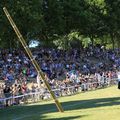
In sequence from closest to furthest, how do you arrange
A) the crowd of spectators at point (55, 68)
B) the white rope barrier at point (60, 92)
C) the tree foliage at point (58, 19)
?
the white rope barrier at point (60, 92), the crowd of spectators at point (55, 68), the tree foliage at point (58, 19)

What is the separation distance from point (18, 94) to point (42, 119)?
11679mm

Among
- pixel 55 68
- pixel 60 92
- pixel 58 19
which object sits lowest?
pixel 60 92

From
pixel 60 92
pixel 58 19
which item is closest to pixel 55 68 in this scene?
pixel 60 92

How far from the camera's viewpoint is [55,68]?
145 ft

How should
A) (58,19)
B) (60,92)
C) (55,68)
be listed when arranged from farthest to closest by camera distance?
(58,19)
(55,68)
(60,92)

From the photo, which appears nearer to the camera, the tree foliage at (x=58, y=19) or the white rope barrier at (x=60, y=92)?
the white rope barrier at (x=60, y=92)

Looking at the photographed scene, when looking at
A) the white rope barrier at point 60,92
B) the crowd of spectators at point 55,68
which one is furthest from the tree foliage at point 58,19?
the white rope barrier at point 60,92

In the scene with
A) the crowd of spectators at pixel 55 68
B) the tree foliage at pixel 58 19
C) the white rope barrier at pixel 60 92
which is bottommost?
the white rope barrier at pixel 60 92

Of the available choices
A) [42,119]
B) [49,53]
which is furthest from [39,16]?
[42,119]

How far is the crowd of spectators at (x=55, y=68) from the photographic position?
34562 millimetres

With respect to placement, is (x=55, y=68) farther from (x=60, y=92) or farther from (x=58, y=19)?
(x=58, y=19)

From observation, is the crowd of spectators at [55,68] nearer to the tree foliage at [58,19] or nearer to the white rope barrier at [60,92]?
the white rope barrier at [60,92]

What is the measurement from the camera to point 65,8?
59.2 meters

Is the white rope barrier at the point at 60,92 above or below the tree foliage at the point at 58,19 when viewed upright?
below
